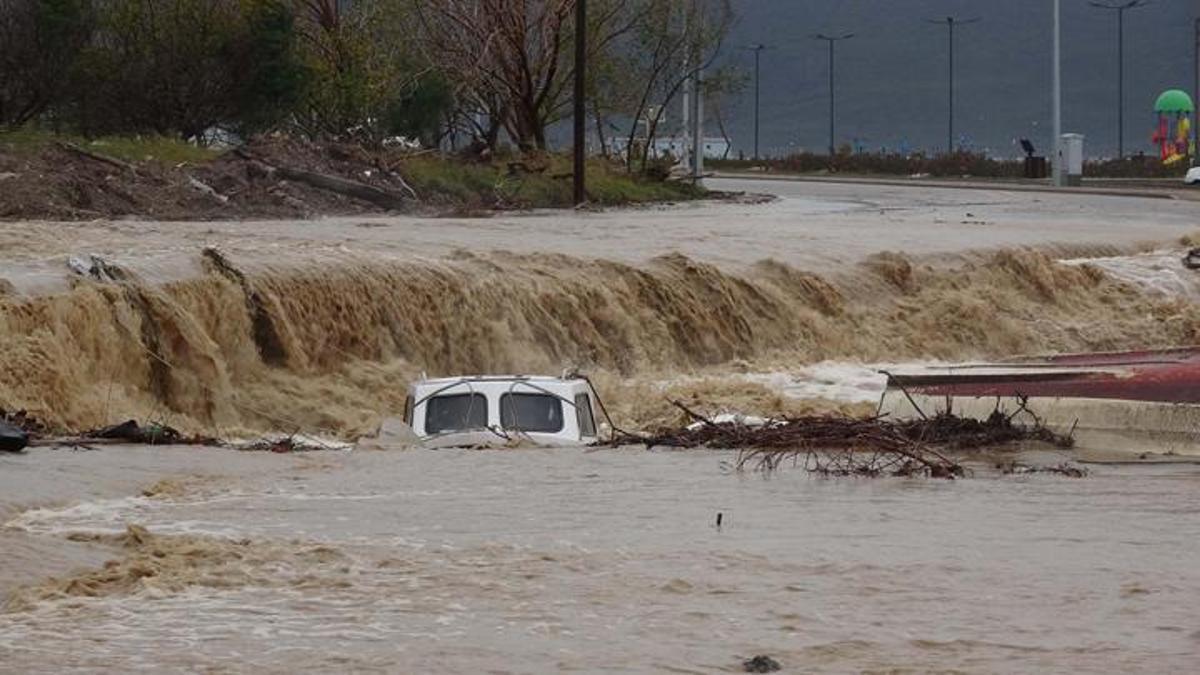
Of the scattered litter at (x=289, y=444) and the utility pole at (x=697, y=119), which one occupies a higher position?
the utility pole at (x=697, y=119)

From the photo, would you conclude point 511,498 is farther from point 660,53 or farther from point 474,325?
point 660,53

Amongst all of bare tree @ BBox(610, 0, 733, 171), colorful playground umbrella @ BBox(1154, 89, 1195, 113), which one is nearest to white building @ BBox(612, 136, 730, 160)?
bare tree @ BBox(610, 0, 733, 171)

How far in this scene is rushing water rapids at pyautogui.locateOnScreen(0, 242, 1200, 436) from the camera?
21.7 metres

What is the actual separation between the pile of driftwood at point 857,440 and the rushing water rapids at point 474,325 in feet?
13.9

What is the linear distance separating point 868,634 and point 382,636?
241cm

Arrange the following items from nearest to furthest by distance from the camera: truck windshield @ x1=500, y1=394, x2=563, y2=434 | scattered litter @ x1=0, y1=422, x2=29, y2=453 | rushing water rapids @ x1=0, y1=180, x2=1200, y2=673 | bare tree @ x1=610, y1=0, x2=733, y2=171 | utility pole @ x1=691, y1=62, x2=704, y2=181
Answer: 1. rushing water rapids @ x1=0, y1=180, x2=1200, y2=673
2. scattered litter @ x1=0, y1=422, x2=29, y2=453
3. truck windshield @ x1=500, y1=394, x2=563, y2=434
4. bare tree @ x1=610, y1=0, x2=733, y2=171
5. utility pole @ x1=691, y1=62, x2=704, y2=181

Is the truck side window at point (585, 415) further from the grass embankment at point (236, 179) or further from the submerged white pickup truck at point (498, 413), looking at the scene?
the grass embankment at point (236, 179)

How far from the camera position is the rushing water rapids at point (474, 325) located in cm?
2172

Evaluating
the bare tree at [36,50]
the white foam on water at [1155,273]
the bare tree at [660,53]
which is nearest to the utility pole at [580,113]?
the bare tree at [36,50]

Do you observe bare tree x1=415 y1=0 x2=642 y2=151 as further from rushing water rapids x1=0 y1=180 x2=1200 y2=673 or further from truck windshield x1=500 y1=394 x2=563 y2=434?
truck windshield x1=500 y1=394 x2=563 y2=434

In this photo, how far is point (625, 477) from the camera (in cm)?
1789

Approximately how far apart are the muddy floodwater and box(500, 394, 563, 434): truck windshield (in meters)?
1.89

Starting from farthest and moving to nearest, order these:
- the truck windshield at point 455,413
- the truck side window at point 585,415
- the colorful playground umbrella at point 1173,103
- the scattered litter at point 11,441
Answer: the colorful playground umbrella at point 1173,103, the truck side window at point 585,415, the truck windshield at point 455,413, the scattered litter at point 11,441

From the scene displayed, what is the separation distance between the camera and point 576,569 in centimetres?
1338
